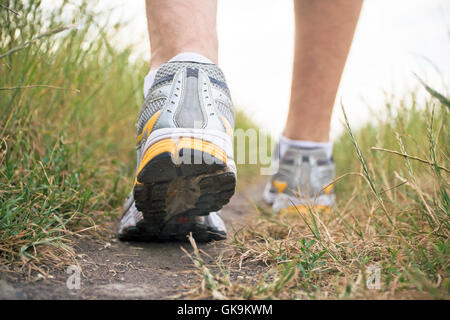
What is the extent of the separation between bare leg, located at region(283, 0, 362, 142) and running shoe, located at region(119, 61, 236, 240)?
662 millimetres

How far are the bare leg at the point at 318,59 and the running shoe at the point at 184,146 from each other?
0.66 metres

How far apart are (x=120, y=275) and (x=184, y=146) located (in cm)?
37

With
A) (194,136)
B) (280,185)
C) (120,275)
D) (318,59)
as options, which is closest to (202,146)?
(194,136)

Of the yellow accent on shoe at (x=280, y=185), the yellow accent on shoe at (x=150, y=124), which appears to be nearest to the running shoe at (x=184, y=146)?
the yellow accent on shoe at (x=150, y=124)

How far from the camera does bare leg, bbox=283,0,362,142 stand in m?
1.59

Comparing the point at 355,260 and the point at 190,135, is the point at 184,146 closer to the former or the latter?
the point at 190,135

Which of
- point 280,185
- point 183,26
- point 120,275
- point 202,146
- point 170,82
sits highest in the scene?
point 183,26

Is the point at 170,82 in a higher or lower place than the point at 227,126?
higher

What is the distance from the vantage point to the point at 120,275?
100 cm

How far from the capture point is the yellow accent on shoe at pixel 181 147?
3.25 feet

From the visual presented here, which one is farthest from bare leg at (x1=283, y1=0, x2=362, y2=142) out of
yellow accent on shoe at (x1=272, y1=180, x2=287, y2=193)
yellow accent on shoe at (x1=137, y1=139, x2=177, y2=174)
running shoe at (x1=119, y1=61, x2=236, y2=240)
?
yellow accent on shoe at (x1=137, y1=139, x2=177, y2=174)

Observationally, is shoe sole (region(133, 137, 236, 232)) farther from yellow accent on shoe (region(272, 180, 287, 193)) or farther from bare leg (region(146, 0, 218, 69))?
yellow accent on shoe (region(272, 180, 287, 193))
